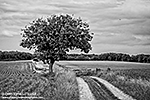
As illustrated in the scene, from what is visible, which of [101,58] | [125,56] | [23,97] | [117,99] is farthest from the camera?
[101,58]

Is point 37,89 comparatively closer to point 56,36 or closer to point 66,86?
point 66,86

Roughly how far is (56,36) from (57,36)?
377 millimetres

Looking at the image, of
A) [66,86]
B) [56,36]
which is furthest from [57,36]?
[66,86]

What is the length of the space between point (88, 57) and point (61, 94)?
94782 millimetres

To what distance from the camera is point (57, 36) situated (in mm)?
46750

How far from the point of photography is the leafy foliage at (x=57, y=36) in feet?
152

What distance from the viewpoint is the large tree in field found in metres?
46.2

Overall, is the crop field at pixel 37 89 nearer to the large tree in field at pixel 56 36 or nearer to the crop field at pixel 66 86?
the crop field at pixel 66 86

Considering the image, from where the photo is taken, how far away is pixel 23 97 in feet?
65.6

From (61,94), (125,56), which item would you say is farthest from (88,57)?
(61,94)

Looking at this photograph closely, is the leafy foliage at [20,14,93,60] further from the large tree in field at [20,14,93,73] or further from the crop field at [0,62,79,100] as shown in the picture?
the crop field at [0,62,79,100]

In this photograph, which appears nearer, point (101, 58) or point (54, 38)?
point (54, 38)

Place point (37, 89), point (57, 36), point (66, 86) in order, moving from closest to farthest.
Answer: point (37, 89), point (66, 86), point (57, 36)

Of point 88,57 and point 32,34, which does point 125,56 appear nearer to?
point 88,57
